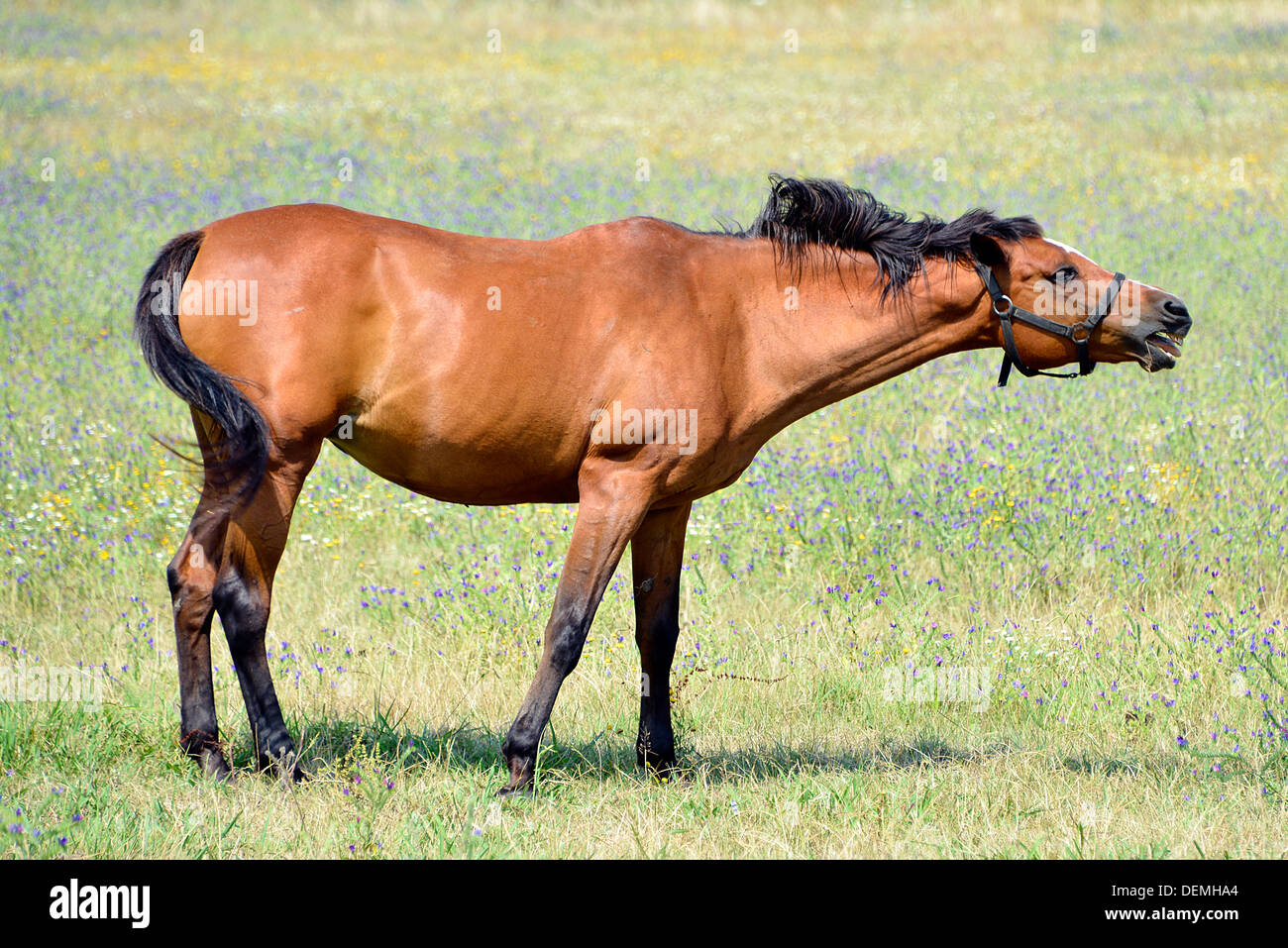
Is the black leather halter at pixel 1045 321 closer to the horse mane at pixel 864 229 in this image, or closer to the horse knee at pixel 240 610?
the horse mane at pixel 864 229

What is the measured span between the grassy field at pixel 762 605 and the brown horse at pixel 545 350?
1.92 feet

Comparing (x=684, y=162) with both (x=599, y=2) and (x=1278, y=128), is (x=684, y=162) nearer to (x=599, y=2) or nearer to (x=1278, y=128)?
(x=1278, y=128)

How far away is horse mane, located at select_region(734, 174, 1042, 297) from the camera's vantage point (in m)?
4.93

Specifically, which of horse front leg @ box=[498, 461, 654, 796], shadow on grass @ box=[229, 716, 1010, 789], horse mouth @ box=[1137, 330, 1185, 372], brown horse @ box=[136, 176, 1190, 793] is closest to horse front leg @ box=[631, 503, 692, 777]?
shadow on grass @ box=[229, 716, 1010, 789]

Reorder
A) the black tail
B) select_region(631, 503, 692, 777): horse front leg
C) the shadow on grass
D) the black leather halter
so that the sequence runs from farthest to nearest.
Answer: select_region(631, 503, 692, 777): horse front leg, the shadow on grass, the black leather halter, the black tail

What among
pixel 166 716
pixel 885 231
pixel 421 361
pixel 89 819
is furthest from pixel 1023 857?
pixel 166 716

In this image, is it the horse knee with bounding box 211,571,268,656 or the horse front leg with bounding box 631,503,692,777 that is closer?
the horse knee with bounding box 211,571,268,656

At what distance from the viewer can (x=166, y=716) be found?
548 centimetres

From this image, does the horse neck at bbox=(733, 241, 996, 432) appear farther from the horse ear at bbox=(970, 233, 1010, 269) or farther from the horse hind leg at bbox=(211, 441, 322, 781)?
the horse hind leg at bbox=(211, 441, 322, 781)

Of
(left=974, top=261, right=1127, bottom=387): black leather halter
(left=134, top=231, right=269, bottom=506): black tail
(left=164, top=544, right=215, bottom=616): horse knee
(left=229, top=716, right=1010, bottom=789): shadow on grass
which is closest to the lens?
(left=134, top=231, right=269, bottom=506): black tail

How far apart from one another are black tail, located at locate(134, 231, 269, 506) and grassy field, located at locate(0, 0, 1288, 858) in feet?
4.41

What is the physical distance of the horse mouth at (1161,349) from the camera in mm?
4805

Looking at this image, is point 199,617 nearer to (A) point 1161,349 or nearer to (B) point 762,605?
(B) point 762,605

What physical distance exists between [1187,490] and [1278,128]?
1460cm
